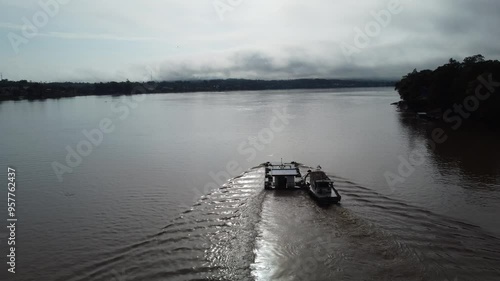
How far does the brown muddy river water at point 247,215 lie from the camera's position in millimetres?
13664

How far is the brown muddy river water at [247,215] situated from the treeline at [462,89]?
1239 centimetres

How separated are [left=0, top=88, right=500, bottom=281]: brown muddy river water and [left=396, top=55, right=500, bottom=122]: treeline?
12.4 m

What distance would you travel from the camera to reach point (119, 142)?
39594 mm

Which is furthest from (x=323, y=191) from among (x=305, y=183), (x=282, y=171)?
(x=282, y=171)

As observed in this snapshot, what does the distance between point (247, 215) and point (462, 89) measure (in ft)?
149

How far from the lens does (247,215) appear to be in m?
18.5

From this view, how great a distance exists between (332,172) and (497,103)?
95.2ft

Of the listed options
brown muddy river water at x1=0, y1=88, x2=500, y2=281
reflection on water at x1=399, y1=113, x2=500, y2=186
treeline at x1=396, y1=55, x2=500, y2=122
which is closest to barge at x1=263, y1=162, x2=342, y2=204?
brown muddy river water at x1=0, y1=88, x2=500, y2=281

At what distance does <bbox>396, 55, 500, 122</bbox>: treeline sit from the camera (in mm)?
44128

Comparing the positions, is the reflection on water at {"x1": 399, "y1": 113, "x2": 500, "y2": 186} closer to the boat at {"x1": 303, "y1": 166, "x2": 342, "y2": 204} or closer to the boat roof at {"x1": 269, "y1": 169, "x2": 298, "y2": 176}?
the boat at {"x1": 303, "y1": 166, "x2": 342, "y2": 204}

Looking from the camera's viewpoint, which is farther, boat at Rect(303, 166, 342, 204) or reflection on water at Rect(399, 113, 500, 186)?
reflection on water at Rect(399, 113, 500, 186)

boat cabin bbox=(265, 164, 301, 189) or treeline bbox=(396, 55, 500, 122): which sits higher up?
treeline bbox=(396, 55, 500, 122)

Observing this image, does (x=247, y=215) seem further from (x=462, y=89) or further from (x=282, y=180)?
(x=462, y=89)

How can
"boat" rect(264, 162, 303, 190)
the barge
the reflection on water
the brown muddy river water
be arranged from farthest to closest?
the reflection on water → "boat" rect(264, 162, 303, 190) → the barge → the brown muddy river water
